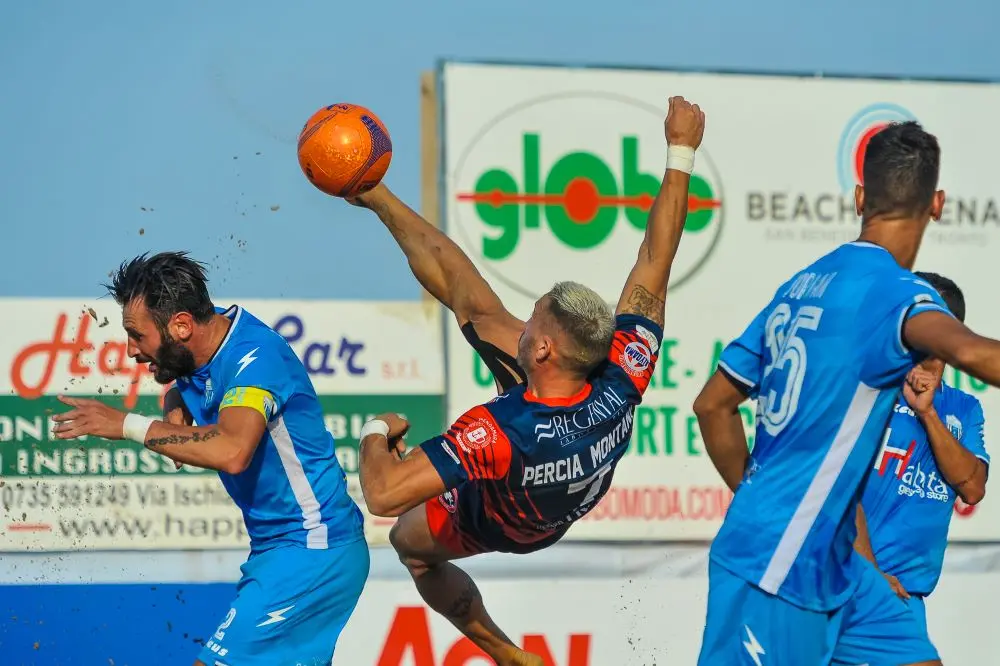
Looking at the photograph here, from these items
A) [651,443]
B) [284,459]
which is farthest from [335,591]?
[651,443]

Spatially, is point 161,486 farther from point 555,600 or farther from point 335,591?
point 335,591

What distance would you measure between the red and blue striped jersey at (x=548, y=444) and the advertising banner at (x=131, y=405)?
435 centimetres

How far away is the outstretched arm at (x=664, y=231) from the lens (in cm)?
579

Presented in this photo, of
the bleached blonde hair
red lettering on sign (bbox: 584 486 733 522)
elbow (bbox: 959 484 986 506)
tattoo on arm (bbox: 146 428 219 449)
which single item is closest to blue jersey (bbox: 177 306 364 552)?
tattoo on arm (bbox: 146 428 219 449)

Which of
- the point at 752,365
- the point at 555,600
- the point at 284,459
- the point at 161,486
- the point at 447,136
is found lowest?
the point at 555,600

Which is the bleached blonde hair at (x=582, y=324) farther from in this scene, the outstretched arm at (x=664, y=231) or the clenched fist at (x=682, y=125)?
the clenched fist at (x=682, y=125)

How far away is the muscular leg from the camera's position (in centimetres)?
632

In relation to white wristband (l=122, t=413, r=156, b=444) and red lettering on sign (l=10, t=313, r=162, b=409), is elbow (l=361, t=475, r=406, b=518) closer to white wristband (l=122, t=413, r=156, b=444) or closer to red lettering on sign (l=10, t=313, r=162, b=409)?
white wristband (l=122, t=413, r=156, b=444)

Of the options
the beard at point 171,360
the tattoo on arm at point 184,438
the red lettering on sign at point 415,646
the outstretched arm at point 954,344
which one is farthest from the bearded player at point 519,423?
the red lettering on sign at point 415,646

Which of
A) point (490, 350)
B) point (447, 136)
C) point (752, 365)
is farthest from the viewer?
point (447, 136)

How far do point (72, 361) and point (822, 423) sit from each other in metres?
7.16

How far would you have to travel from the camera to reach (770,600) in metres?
3.91

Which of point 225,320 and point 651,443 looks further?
point 651,443

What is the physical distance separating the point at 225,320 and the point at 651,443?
5674 mm
